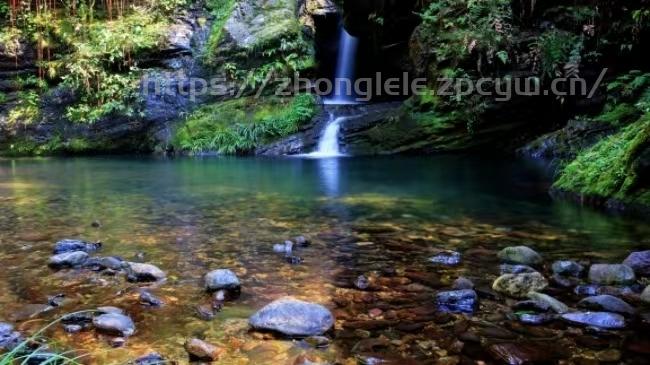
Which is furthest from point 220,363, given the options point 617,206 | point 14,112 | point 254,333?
point 14,112

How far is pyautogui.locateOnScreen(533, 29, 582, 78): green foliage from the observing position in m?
12.0

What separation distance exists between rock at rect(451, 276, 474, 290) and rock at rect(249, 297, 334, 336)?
0.90 meters

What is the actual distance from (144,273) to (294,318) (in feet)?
4.46

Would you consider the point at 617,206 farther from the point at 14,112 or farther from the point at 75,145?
the point at 14,112

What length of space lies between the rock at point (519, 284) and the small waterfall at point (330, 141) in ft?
35.8

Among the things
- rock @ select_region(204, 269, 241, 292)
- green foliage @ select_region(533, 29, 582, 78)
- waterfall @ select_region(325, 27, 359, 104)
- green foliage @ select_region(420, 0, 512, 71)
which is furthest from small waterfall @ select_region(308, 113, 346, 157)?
rock @ select_region(204, 269, 241, 292)

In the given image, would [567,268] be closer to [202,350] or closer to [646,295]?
[646,295]

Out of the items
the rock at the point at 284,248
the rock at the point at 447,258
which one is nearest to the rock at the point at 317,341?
the rock at the point at 447,258

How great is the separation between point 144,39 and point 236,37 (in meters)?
2.70

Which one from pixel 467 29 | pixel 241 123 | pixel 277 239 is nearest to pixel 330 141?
pixel 241 123

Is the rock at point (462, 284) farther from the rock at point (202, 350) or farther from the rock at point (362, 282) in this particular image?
the rock at point (202, 350)

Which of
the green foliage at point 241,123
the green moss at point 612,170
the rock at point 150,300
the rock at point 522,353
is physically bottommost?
the rock at point 522,353

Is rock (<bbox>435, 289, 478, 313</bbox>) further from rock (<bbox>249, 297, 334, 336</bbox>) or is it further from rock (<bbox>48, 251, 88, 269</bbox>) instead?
rock (<bbox>48, 251, 88, 269</bbox>)

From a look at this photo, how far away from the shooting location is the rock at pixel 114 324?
288 cm
